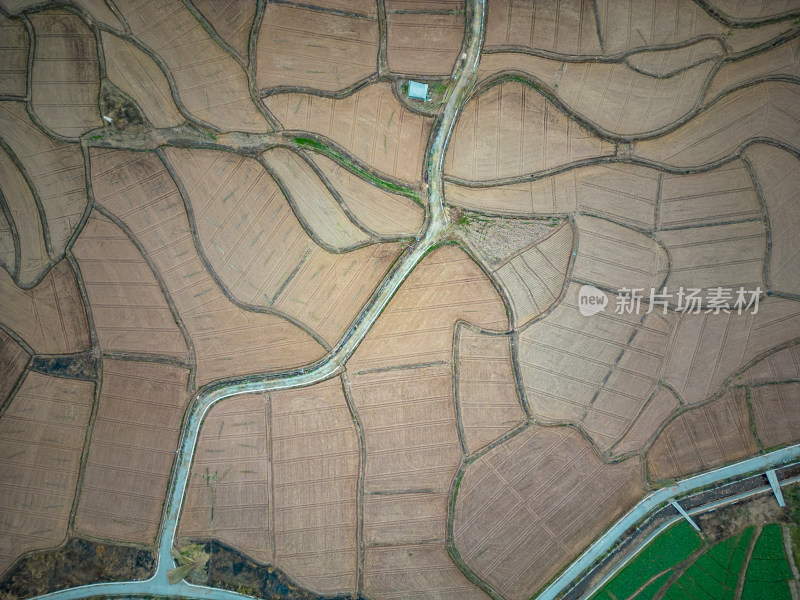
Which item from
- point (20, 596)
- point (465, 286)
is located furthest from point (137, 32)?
point (20, 596)

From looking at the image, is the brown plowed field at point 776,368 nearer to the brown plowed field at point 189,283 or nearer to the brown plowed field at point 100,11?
the brown plowed field at point 189,283

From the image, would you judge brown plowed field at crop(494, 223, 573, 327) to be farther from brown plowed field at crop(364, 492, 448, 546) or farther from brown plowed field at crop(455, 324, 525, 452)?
brown plowed field at crop(364, 492, 448, 546)

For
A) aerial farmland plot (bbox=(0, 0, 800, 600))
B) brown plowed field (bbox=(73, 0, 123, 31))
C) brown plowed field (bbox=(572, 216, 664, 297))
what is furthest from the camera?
brown plowed field (bbox=(572, 216, 664, 297))

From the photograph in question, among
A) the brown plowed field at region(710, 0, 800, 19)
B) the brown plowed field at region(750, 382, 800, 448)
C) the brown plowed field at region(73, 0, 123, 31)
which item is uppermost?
the brown plowed field at region(710, 0, 800, 19)

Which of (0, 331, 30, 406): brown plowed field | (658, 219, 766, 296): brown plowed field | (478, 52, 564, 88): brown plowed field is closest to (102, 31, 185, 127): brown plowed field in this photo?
(0, 331, 30, 406): brown plowed field

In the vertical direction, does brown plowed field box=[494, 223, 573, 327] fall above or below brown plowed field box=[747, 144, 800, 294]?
below

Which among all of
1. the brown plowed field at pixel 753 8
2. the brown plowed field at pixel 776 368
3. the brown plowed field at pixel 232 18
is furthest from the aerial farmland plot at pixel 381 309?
the brown plowed field at pixel 776 368
